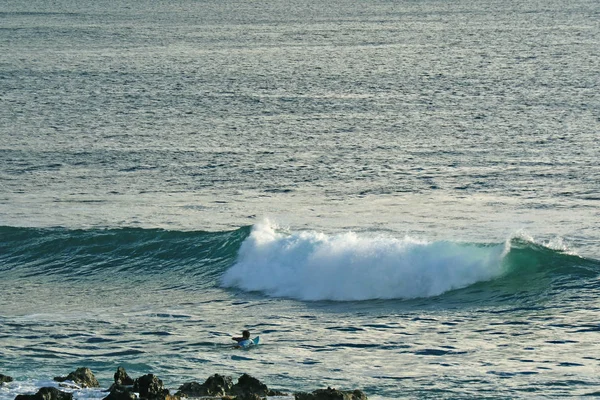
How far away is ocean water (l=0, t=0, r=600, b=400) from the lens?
75.0ft

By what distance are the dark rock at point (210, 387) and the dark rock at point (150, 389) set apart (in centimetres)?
69

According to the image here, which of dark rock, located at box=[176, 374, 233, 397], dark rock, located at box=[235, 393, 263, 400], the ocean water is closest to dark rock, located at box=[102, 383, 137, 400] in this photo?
the ocean water

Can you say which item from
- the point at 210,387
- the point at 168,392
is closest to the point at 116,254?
the point at 210,387

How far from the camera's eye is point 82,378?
20016mm

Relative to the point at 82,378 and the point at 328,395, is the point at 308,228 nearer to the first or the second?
the point at 82,378

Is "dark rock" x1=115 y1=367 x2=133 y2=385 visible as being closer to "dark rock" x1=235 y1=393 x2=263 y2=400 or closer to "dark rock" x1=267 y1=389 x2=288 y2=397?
"dark rock" x1=235 y1=393 x2=263 y2=400

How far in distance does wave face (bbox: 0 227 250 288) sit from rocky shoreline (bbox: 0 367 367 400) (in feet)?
37.9

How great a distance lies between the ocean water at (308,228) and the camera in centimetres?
2288

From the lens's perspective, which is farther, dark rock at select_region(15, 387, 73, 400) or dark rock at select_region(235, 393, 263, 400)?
dark rock at select_region(235, 393, 263, 400)

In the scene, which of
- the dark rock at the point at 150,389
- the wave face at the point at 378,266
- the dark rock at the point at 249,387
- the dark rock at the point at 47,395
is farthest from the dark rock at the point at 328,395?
the wave face at the point at 378,266

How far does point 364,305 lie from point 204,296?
4327mm

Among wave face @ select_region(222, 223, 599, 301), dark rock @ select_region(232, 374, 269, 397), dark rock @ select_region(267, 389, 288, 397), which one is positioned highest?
wave face @ select_region(222, 223, 599, 301)

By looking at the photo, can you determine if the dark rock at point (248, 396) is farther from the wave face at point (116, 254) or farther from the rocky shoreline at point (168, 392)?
the wave face at point (116, 254)

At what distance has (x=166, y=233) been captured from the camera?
34.3 metres
